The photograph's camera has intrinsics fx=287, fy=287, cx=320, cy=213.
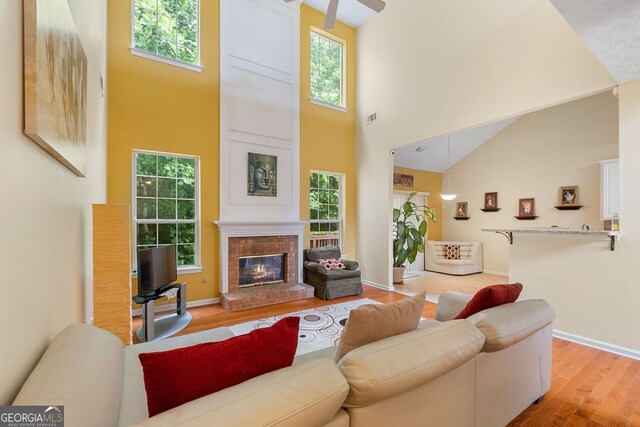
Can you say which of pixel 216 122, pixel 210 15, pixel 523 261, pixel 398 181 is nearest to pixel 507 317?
pixel 523 261

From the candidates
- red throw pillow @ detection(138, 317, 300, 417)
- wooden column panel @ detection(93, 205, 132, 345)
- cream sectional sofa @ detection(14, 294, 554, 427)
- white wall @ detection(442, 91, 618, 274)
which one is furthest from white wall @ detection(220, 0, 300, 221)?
white wall @ detection(442, 91, 618, 274)

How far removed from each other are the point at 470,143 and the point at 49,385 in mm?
8116

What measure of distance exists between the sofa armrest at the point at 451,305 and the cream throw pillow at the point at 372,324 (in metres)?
1.19

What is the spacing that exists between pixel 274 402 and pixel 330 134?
17.7ft

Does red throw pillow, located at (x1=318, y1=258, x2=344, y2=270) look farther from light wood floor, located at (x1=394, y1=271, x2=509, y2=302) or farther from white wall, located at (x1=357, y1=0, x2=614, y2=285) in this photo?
light wood floor, located at (x1=394, y1=271, x2=509, y2=302)

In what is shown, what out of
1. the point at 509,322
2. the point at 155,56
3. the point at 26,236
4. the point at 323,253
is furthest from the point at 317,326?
the point at 155,56

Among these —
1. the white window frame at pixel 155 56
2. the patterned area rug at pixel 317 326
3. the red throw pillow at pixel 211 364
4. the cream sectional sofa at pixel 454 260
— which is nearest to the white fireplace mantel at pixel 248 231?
the patterned area rug at pixel 317 326

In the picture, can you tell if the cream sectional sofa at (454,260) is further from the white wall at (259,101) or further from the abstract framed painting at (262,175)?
the abstract framed painting at (262,175)

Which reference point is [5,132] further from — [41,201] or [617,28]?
[617,28]

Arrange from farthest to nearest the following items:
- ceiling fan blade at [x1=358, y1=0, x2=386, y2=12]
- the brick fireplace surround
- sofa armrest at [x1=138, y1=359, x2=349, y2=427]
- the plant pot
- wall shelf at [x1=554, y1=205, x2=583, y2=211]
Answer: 1. the plant pot
2. wall shelf at [x1=554, y1=205, x2=583, y2=211]
3. the brick fireplace surround
4. ceiling fan blade at [x1=358, y1=0, x2=386, y2=12]
5. sofa armrest at [x1=138, y1=359, x2=349, y2=427]

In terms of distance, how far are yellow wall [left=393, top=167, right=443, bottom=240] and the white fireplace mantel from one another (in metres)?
3.92

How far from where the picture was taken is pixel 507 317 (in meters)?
1.68

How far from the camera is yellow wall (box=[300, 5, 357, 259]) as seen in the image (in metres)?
5.45

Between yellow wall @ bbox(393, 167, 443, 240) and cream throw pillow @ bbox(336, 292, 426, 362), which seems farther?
yellow wall @ bbox(393, 167, 443, 240)
